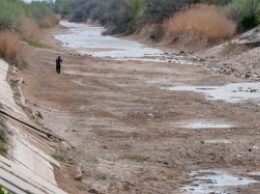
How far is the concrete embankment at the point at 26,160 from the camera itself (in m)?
8.37

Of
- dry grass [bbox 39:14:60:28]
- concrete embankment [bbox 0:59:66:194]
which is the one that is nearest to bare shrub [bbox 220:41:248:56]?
concrete embankment [bbox 0:59:66:194]

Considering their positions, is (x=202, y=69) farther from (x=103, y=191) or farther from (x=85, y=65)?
(x=103, y=191)

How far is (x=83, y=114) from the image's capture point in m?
18.5

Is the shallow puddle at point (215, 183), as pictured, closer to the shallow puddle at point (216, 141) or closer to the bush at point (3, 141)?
the shallow puddle at point (216, 141)

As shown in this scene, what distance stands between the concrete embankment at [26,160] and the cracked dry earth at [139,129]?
0.36 meters

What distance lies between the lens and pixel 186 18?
2099 inches

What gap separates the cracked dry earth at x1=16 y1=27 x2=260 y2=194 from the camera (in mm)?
11586

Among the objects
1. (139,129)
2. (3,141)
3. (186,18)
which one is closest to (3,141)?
(3,141)

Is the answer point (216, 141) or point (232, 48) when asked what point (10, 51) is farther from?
point (232, 48)

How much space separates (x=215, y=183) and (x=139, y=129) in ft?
16.7

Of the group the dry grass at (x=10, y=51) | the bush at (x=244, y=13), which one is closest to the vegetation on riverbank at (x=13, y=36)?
the dry grass at (x=10, y=51)

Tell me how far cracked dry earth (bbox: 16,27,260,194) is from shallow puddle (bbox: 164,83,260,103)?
1.87 feet

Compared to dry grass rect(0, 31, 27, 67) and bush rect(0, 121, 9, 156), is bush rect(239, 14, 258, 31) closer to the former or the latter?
dry grass rect(0, 31, 27, 67)

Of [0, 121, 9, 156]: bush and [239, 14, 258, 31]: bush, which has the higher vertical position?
[0, 121, 9, 156]: bush
